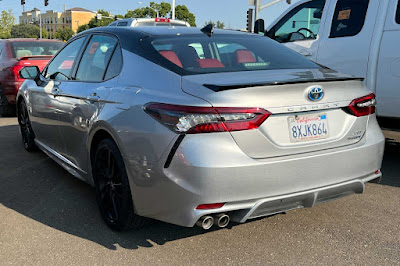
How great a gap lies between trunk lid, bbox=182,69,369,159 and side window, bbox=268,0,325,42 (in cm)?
335

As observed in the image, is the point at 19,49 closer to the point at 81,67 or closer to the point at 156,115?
the point at 81,67

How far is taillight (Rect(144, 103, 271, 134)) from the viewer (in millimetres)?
2637

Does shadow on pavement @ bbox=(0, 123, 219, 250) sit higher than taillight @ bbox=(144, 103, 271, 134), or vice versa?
taillight @ bbox=(144, 103, 271, 134)

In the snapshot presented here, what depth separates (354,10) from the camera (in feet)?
18.6

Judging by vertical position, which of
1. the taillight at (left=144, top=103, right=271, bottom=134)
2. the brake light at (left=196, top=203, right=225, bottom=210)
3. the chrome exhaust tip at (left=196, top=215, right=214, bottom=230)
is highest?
the taillight at (left=144, top=103, right=271, bottom=134)

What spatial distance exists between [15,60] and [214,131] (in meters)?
7.44

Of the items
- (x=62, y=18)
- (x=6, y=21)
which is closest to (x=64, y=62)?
(x=6, y=21)

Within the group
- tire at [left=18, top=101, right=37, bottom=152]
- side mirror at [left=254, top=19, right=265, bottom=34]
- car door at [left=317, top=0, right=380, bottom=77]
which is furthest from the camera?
side mirror at [left=254, top=19, right=265, bottom=34]

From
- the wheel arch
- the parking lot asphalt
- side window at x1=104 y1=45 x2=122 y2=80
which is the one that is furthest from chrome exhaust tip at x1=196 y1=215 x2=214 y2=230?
side window at x1=104 y1=45 x2=122 y2=80

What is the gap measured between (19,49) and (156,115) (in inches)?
298

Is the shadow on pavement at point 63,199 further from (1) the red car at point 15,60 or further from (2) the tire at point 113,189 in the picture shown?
(1) the red car at point 15,60

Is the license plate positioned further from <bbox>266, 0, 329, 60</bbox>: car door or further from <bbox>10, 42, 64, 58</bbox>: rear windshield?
<bbox>10, 42, 64, 58</bbox>: rear windshield

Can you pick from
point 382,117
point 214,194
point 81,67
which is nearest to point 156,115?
point 214,194

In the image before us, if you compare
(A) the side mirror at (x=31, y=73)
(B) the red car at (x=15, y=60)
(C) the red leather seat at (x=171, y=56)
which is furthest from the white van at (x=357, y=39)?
(B) the red car at (x=15, y=60)
